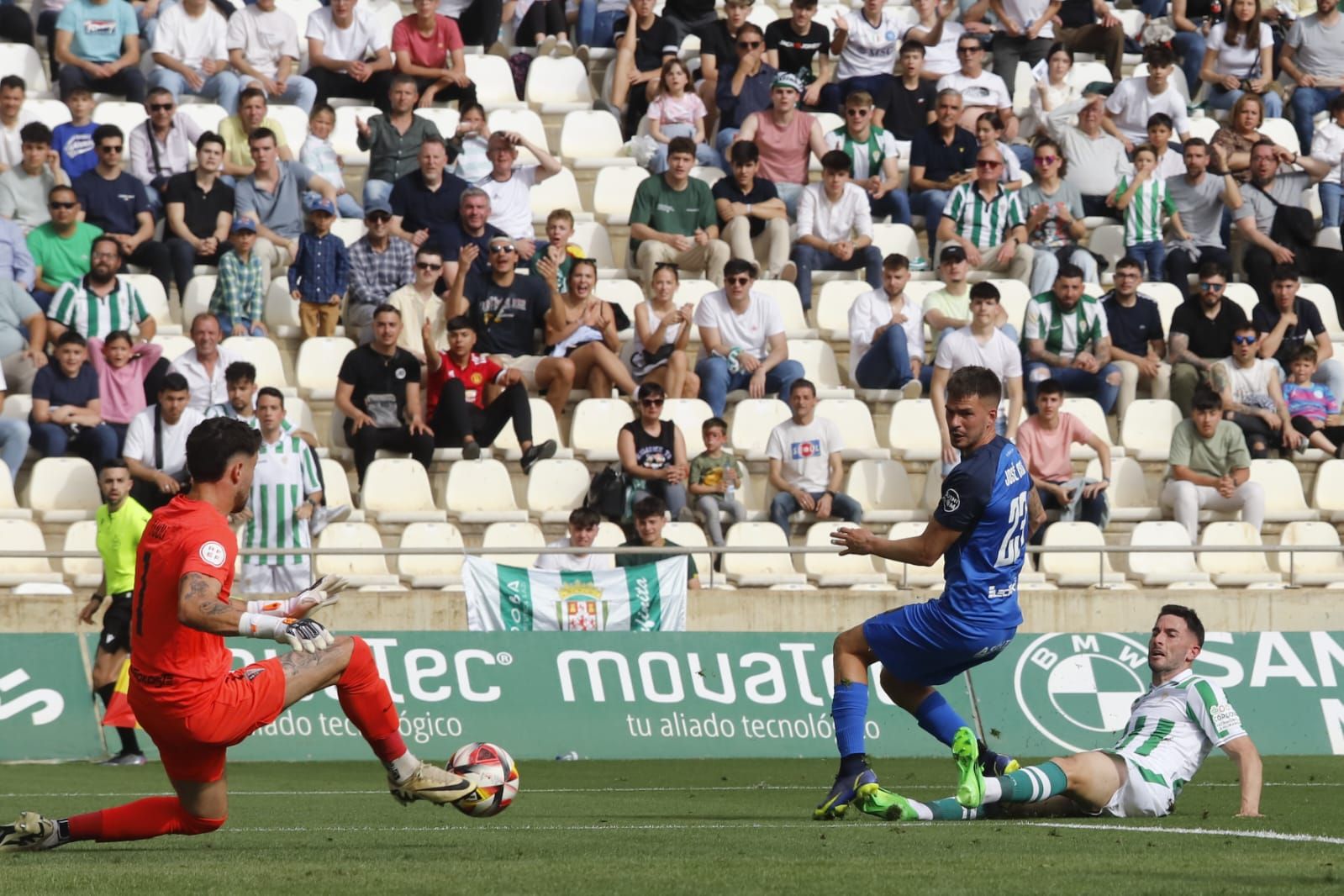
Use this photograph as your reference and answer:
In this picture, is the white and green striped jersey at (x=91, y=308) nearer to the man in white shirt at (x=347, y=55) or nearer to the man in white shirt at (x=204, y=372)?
the man in white shirt at (x=204, y=372)

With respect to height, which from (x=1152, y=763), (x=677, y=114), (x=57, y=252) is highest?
(x=677, y=114)

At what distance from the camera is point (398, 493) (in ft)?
58.1

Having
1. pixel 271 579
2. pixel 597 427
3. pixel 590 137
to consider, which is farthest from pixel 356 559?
pixel 590 137

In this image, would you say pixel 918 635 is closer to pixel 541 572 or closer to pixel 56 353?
pixel 541 572

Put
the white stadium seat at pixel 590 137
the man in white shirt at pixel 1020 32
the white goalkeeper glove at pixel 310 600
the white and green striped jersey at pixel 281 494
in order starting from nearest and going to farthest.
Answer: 1. the white goalkeeper glove at pixel 310 600
2. the white and green striped jersey at pixel 281 494
3. the white stadium seat at pixel 590 137
4. the man in white shirt at pixel 1020 32

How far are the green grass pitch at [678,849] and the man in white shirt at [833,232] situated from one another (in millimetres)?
8479

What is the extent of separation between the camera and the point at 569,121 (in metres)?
21.9

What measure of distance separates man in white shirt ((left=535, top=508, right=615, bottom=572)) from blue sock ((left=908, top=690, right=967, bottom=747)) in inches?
275

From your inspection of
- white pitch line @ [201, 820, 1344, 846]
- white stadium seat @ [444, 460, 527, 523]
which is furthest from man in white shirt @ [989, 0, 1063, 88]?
white pitch line @ [201, 820, 1344, 846]

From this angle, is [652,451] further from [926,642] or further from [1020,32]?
[1020,32]

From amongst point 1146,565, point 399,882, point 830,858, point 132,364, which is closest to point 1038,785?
point 830,858

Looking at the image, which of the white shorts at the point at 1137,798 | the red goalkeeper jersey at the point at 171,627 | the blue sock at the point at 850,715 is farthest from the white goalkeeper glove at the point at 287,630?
the white shorts at the point at 1137,798

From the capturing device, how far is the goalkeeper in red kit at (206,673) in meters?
7.55

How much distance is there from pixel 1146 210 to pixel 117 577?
452 inches
